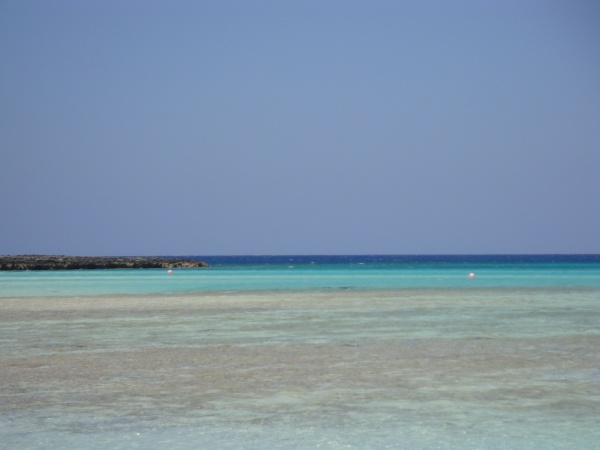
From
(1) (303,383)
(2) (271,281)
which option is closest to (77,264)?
(2) (271,281)

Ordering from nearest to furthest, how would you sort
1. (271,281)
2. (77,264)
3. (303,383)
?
(303,383)
(271,281)
(77,264)

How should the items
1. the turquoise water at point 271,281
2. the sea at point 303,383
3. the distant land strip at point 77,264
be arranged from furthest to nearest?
the distant land strip at point 77,264, the turquoise water at point 271,281, the sea at point 303,383

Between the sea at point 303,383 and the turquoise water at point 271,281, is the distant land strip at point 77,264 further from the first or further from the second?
the sea at point 303,383

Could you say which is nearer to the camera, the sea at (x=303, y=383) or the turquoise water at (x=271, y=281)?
the sea at (x=303, y=383)

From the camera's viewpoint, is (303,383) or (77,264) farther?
(77,264)

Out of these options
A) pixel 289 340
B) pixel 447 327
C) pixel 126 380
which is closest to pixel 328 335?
pixel 289 340

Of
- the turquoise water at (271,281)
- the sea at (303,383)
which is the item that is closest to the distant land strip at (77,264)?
the turquoise water at (271,281)

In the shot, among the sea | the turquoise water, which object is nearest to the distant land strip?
the turquoise water

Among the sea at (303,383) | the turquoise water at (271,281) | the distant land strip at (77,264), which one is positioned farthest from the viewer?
the distant land strip at (77,264)

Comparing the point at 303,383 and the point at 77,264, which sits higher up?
the point at 77,264

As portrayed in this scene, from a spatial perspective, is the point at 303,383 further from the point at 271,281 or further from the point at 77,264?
the point at 77,264

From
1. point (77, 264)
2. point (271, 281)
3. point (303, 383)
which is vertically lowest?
point (303, 383)

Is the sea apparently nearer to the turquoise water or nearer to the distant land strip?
the turquoise water

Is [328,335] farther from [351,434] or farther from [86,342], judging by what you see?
[351,434]
